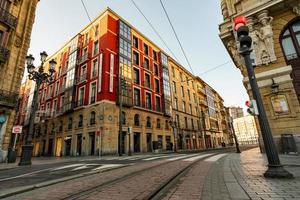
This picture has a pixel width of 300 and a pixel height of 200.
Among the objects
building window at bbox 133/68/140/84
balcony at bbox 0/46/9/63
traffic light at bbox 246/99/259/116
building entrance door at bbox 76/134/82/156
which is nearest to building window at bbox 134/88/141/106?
building window at bbox 133/68/140/84

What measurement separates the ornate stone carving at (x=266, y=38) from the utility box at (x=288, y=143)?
408cm

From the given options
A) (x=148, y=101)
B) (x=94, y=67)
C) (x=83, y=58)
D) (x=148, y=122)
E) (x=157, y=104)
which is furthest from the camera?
(x=157, y=104)

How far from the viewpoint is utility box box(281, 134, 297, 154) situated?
28.2 feet

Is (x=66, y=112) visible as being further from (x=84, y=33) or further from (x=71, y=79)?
(x=84, y=33)

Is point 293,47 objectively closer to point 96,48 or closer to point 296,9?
point 296,9

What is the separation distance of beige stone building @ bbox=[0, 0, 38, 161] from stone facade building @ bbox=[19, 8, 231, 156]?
7.97 m

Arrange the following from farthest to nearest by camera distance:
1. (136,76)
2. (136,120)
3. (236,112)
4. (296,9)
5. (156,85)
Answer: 1. (236,112)
2. (156,85)
3. (136,76)
4. (136,120)
5. (296,9)

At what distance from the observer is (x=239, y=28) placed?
16.9 feet

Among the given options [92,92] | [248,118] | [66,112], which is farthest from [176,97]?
[248,118]

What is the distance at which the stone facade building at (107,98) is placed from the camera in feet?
72.6

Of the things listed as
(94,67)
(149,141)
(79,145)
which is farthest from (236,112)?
(79,145)

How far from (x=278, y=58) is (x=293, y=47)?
1051mm

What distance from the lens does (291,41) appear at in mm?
10164

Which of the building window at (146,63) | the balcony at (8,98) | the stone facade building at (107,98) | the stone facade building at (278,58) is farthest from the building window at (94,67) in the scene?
the stone facade building at (278,58)
